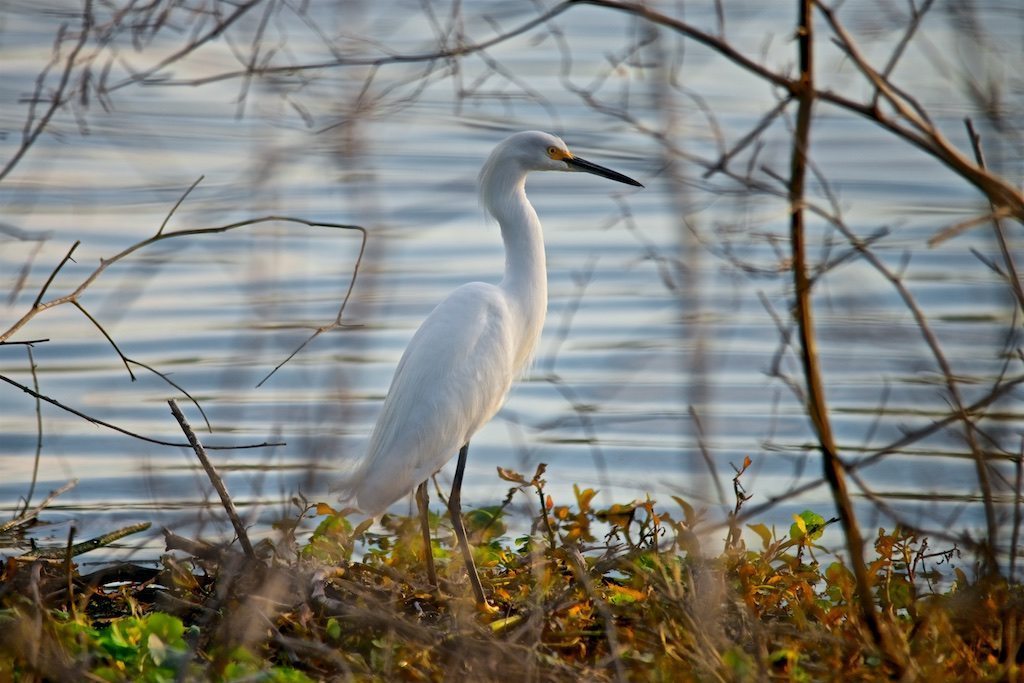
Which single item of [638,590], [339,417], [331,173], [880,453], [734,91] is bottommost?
[638,590]

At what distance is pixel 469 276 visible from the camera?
7.92m

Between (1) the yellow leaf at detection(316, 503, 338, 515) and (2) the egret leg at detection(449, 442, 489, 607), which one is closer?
(2) the egret leg at detection(449, 442, 489, 607)

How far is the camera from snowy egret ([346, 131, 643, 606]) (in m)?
4.36

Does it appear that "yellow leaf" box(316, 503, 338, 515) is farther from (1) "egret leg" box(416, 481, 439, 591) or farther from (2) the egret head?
(2) the egret head

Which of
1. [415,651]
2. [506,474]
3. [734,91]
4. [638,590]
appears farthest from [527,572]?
[734,91]

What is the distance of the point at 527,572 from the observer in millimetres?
3943

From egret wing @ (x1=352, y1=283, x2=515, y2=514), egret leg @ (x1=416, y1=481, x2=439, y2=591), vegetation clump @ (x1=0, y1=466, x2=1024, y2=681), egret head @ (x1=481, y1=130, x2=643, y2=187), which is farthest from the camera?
egret head @ (x1=481, y1=130, x2=643, y2=187)

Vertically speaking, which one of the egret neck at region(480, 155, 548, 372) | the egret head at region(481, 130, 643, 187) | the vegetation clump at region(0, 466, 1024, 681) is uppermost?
the egret head at region(481, 130, 643, 187)

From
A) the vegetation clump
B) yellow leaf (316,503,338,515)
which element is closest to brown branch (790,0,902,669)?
the vegetation clump

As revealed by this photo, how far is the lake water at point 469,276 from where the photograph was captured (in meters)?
2.56

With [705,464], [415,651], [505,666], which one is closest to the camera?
[705,464]

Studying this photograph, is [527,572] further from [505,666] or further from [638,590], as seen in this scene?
[505,666]

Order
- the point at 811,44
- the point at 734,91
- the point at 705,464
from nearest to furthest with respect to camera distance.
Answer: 1. the point at 705,464
2. the point at 811,44
3. the point at 734,91

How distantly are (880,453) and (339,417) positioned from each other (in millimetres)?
1014
